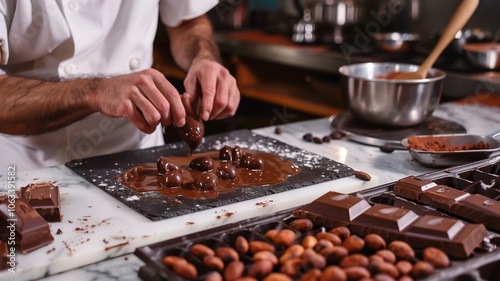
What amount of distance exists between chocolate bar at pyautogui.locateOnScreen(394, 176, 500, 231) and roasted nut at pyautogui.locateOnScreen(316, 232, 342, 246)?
287 millimetres

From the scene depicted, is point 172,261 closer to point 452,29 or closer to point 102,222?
point 102,222

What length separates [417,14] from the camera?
163 inches

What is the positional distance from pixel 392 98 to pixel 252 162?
61 cm

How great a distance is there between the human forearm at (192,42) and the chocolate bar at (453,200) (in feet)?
3.51

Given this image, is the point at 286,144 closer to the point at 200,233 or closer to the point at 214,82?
the point at 214,82

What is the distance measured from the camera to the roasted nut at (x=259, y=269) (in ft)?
3.32

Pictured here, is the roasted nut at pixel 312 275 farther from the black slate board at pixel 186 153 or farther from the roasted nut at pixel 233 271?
the black slate board at pixel 186 153

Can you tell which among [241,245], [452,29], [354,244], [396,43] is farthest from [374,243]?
[396,43]

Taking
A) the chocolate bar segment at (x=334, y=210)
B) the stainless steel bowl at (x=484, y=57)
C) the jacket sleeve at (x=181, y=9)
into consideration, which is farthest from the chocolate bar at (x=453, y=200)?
the stainless steel bowl at (x=484, y=57)

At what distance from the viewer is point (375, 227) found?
3.84 feet

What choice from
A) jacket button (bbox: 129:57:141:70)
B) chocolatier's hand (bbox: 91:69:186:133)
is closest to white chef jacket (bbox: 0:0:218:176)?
jacket button (bbox: 129:57:141:70)

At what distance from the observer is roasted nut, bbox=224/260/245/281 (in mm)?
1002

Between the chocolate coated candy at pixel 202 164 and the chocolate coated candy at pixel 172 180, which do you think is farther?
the chocolate coated candy at pixel 202 164

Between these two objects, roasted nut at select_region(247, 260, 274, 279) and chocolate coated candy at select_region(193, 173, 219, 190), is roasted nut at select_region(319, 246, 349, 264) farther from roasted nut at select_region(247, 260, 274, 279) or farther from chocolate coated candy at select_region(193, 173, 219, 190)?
chocolate coated candy at select_region(193, 173, 219, 190)
